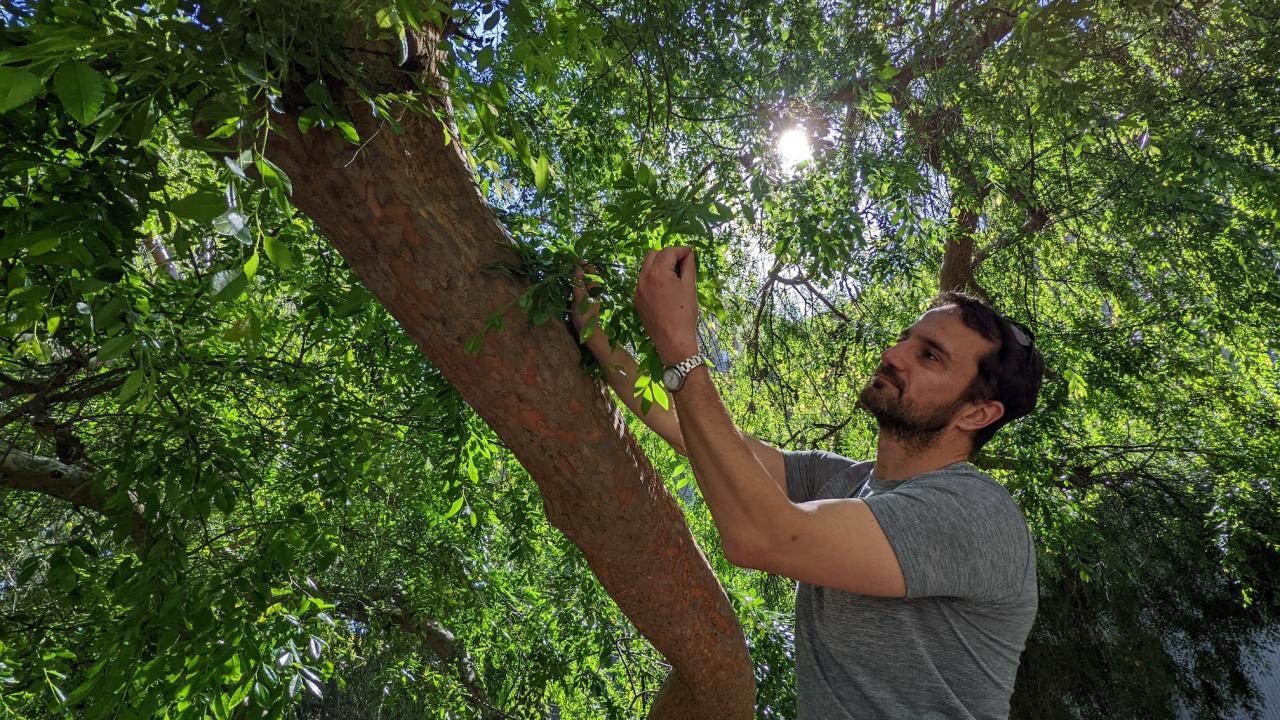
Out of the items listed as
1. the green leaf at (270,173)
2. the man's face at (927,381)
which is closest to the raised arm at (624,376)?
the man's face at (927,381)

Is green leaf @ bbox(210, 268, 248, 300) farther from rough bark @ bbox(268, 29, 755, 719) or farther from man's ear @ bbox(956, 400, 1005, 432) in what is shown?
man's ear @ bbox(956, 400, 1005, 432)

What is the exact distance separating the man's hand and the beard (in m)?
0.47

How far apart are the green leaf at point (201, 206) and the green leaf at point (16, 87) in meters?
0.14

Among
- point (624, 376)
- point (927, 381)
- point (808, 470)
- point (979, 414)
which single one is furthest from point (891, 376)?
point (624, 376)

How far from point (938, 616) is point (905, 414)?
38 cm

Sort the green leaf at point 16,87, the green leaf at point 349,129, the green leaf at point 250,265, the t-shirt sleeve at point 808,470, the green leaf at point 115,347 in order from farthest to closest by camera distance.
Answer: the t-shirt sleeve at point 808,470 < the green leaf at point 349,129 < the green leaf at point 115,347 < the green leaf at point 250,265 < the green leaf at point 16,87

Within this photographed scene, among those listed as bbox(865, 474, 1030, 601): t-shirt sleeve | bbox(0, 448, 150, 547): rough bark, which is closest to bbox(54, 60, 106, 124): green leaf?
bbox(865, 474, 1030, 601): t-shirt sleeve

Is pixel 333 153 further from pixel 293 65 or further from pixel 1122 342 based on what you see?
pixel 1122 342

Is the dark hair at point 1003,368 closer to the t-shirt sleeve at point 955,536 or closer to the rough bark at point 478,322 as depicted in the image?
the t-shirt sleeve at point 955,536

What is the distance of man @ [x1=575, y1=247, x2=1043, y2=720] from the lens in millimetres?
1180

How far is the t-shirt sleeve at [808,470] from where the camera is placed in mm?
1849

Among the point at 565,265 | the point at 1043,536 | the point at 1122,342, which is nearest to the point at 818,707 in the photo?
the point at 565,265

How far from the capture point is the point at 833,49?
332 centimetres

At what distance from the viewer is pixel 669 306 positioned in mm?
1241
